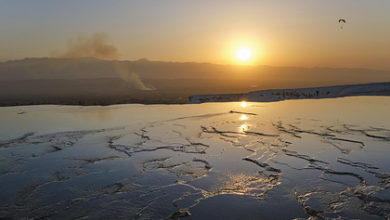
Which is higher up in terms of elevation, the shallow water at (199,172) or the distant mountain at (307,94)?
the distant mountain at (307,94)

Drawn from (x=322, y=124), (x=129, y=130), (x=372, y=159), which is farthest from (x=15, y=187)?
(x=322, y=124)

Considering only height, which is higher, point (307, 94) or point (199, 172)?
point (307, 94)

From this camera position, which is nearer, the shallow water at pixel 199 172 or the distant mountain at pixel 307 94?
the shallow water at pixel 199 172

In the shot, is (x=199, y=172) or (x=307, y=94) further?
(x=307, y=94)

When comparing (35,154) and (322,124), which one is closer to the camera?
(35,154)

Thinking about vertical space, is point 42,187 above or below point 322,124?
below

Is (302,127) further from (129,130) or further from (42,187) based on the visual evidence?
(42,187)

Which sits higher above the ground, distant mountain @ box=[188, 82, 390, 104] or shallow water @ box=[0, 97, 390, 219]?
distant mountain @ box=[188, 82, 390, 104]

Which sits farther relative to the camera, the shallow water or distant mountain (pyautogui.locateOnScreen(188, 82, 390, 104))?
distant mountain (pyautogui.locateOnScreen(188, 82, 390, 104))
